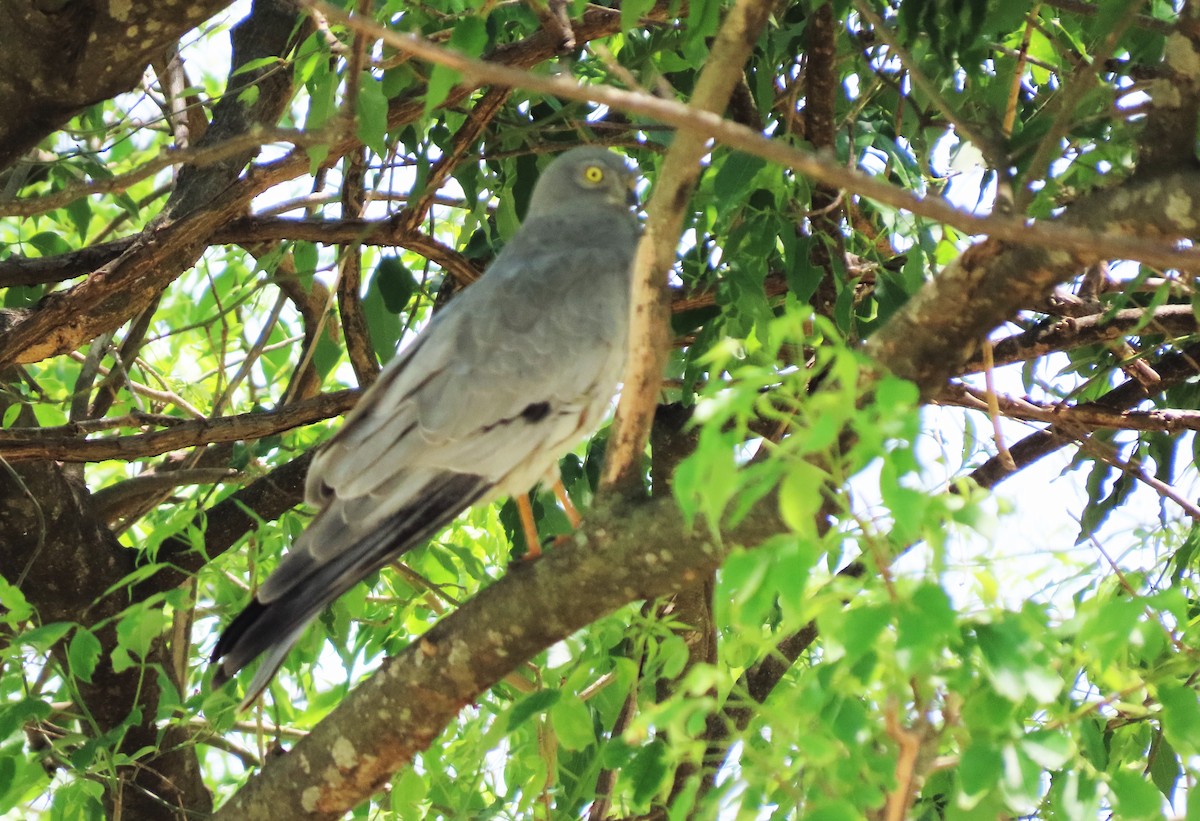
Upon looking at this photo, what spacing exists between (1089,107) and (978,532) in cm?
129

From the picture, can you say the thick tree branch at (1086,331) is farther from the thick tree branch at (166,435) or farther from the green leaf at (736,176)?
the thick tree branch at (166,435)

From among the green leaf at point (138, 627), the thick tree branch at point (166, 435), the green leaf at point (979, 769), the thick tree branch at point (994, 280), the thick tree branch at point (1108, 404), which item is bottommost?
the thick tree branch at point (1108, 404)

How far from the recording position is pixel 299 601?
10.3ft

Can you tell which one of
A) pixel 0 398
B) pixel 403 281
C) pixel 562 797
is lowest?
pixel 562 797

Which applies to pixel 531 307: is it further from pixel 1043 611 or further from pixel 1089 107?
pixel 1043 611

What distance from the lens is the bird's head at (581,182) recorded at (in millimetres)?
4496

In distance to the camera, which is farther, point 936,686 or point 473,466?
point 473,466

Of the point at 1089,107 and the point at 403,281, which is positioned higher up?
the point at 403,281

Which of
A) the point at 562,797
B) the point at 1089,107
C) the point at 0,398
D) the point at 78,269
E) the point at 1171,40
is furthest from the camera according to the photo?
the point at 0,398

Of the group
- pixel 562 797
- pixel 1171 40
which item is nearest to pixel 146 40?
pixel 562 797

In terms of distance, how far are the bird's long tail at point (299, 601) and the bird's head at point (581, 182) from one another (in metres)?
1.65

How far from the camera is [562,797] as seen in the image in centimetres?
345

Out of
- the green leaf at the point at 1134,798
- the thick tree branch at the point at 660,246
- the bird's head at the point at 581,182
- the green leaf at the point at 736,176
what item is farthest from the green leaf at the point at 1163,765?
the bird's head at the point at 581,182

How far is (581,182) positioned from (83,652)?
231cm
